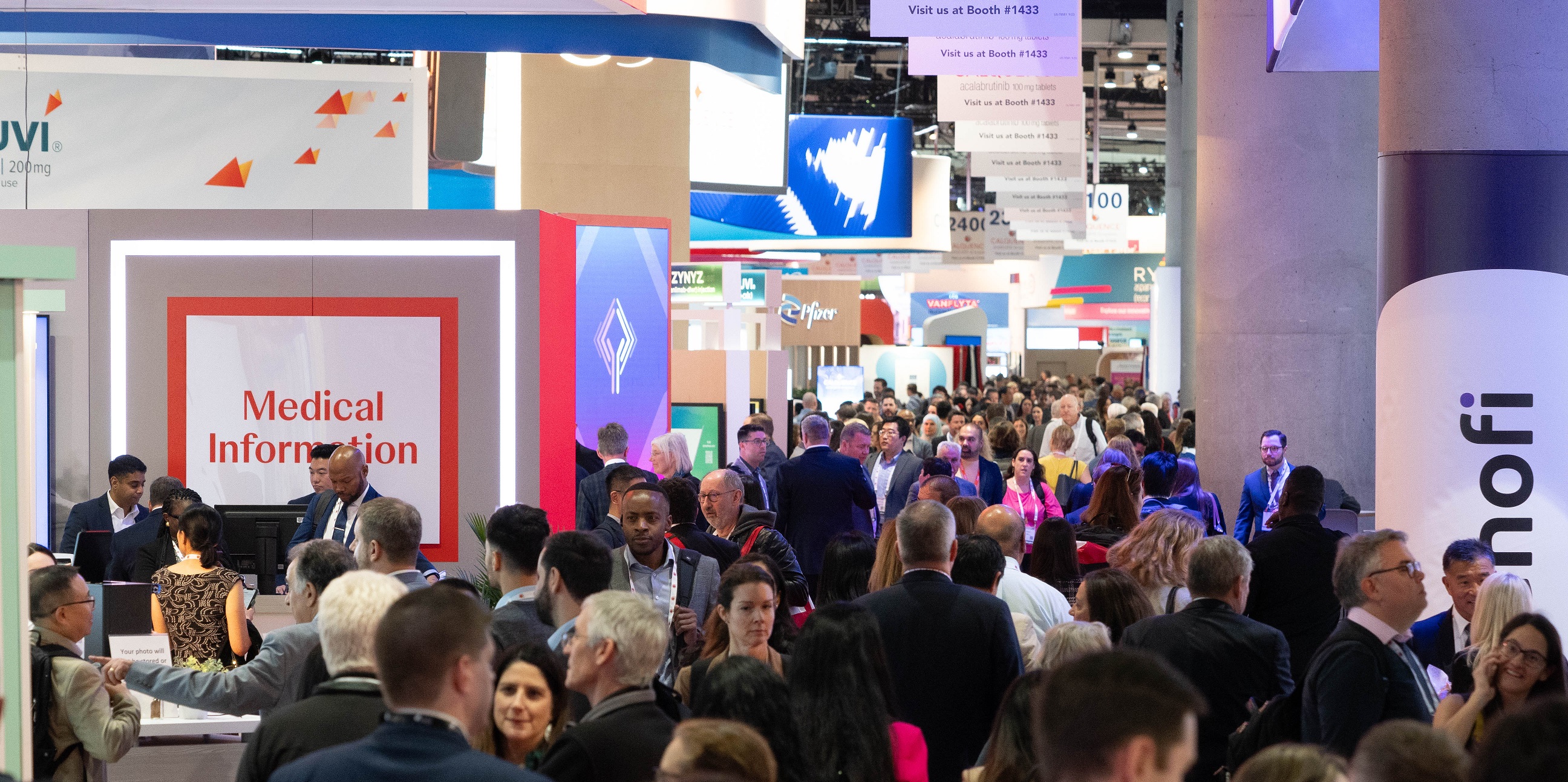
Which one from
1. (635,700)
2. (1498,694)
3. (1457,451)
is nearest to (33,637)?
(635,700)

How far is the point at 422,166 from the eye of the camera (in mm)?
8453

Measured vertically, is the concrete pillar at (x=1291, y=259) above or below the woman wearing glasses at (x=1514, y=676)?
above

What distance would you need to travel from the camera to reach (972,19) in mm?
9000

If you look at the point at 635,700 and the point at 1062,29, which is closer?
the point at 635,700

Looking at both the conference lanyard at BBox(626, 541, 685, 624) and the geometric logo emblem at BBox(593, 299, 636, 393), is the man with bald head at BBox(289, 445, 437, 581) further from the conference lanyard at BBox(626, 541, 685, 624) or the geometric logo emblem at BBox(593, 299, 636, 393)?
the geometric logo emblem at BBox(593, 299, 636, 393)

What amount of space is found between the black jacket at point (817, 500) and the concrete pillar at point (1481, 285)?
9.66ft

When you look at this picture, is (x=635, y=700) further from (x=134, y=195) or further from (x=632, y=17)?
(x=134, y=195)

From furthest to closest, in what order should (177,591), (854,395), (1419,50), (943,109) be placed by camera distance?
(854,395), (943,109), (1419,50), (177,591)

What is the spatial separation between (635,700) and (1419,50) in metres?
3.88

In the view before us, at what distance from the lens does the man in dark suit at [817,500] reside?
7.68 meters

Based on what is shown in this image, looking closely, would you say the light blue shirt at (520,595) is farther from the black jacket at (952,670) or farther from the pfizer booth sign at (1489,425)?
the pfizer booth sign at (1489,425)

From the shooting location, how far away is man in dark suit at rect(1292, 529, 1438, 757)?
136 inches

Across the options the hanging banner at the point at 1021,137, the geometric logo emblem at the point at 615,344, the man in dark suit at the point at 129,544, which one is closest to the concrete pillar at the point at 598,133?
the geometric logo emblem at the point at 615,344

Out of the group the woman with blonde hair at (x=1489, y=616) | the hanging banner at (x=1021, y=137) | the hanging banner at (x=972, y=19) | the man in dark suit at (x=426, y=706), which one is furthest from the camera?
the hanging banner at (x=1021, y=137)
